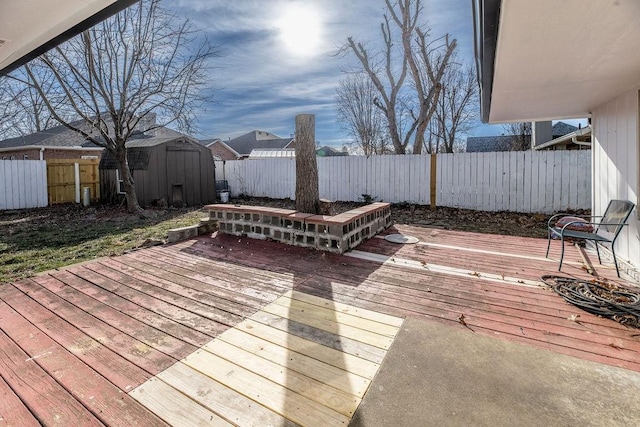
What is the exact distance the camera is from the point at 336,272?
144 inches

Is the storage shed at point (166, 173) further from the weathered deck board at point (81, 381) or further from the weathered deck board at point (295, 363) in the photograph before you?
the weathered deck board at point (295, 363)

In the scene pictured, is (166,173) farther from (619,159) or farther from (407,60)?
(619,159)

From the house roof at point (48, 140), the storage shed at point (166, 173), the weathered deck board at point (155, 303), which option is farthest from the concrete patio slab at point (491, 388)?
the house roof at point (48, 140)

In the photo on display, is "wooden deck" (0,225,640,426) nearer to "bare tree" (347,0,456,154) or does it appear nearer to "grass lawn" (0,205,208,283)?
"grass lawn" (0,205,208,283)

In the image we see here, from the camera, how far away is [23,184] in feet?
32.4

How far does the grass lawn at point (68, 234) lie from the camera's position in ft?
14.5

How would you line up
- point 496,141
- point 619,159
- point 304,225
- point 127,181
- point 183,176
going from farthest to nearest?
point 496,141 → point 183,176 → point 127,181 → point 304,225 → point 619,159

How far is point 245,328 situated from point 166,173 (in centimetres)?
958

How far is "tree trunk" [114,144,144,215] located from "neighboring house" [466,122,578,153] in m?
18.1

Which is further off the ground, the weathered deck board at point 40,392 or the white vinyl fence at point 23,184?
the white vinyl fence at point 23,184

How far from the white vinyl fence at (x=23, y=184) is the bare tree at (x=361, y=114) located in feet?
44.3

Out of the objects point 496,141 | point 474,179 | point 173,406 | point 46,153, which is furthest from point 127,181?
point 496,141

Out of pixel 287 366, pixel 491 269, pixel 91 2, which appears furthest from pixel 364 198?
pixel 91 2

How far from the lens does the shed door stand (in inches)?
421
